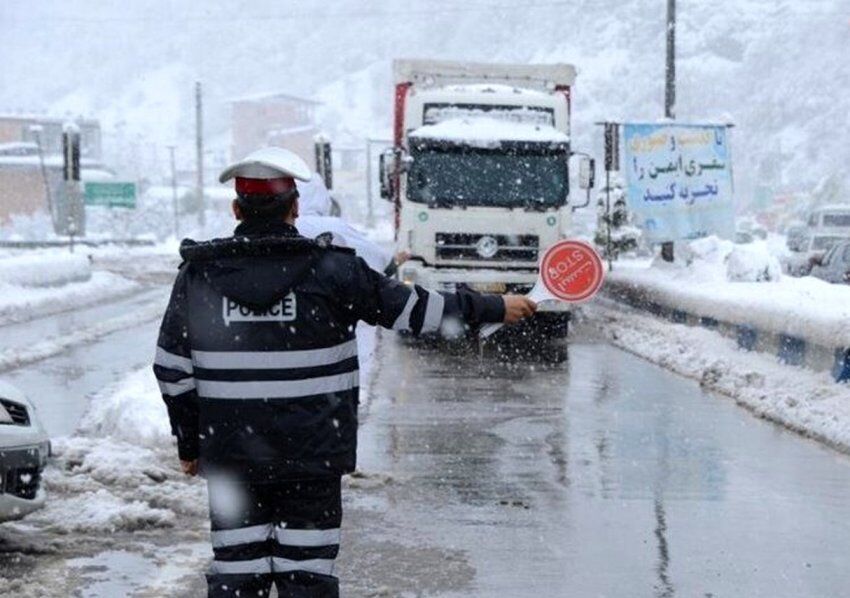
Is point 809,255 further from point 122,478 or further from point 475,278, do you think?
point 122,478

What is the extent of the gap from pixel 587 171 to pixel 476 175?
6.57 feet

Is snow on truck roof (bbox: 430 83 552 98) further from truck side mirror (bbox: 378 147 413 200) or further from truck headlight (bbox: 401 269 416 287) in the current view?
truck headlight (bbox: 401 269 416 287)

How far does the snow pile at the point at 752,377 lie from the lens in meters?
11.6

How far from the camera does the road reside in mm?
6699

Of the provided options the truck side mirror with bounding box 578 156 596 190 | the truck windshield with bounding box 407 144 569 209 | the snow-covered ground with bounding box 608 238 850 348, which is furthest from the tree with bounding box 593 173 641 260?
the truck windshield with bounding box 407 144 569 209

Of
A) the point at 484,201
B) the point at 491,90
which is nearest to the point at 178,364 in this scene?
the point at 484,201

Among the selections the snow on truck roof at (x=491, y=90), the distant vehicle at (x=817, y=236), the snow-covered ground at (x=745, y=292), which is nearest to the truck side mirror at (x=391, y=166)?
the snow on truck roof at (x=491, y=90)

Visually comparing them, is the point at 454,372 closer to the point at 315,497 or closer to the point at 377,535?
the point at 377,535

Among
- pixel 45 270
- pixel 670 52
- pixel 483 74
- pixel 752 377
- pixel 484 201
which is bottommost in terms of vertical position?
pixel 752 377

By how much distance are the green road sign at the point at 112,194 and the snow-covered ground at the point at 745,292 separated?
1924 inches

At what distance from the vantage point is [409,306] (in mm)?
4465

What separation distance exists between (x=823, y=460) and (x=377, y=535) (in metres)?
3.95

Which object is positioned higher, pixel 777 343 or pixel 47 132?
pixel 47 132

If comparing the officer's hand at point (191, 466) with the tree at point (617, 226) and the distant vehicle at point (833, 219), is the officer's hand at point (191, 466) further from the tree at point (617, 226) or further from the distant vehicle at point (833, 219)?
the distant vehicle at point (833, 219)
